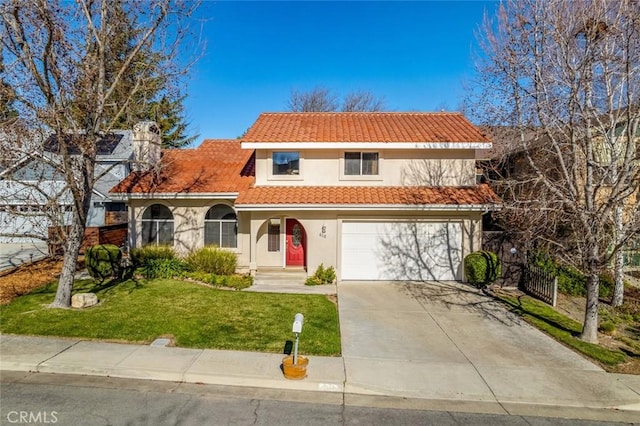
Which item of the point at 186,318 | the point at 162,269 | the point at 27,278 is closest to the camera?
the point at 186,318

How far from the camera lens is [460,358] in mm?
7461

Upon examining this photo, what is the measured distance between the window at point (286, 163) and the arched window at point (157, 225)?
Result: 15.6ft

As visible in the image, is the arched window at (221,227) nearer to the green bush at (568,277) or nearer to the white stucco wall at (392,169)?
the white stucco wall at (392,169)

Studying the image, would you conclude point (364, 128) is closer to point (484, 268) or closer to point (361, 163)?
point (361, 163)

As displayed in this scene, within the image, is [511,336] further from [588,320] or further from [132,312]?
[132,312]

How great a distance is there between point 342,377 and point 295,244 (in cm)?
839

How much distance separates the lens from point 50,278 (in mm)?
12094

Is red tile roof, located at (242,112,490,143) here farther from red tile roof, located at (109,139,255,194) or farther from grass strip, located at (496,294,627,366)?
grass strip, located at (496,294,627,366)

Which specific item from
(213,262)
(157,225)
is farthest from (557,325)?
(157,225)

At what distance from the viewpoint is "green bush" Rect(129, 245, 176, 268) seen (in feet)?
44.8

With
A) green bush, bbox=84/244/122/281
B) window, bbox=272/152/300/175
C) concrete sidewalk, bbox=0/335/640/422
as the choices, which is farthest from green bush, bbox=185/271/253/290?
concrete sidewalk, bbox=0/335/640/422

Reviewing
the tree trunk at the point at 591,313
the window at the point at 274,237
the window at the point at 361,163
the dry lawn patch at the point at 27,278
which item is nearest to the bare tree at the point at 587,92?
the tree trunk at the point at 591,313

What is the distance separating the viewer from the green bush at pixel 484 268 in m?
12.4

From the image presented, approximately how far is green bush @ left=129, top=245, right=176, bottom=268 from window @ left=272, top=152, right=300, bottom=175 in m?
5.04
